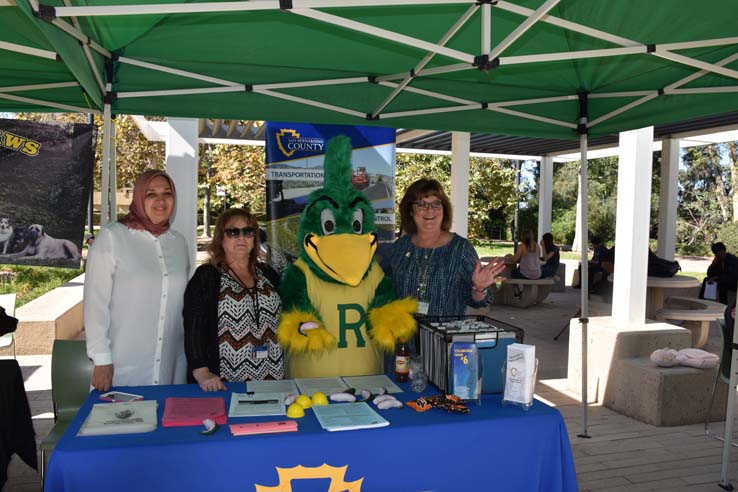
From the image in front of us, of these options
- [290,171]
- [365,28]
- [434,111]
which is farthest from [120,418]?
[290,171]

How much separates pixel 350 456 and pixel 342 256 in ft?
3.00

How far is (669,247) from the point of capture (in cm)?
1083

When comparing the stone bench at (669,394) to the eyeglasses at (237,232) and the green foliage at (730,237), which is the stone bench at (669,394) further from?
the green foliage at (730,237)

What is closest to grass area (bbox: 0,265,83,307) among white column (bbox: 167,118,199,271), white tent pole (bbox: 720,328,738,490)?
white column (bbox: 167,118,199,271)

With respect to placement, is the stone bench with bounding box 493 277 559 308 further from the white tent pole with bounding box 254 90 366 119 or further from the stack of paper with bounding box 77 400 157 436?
the stack of paper with bounding box 77 400 157 436

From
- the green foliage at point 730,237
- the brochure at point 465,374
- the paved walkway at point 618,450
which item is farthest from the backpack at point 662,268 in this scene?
the green foliage at point 730,237

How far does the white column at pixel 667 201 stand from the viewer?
10.6 m

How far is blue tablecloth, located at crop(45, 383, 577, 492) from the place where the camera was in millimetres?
1596

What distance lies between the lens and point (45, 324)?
5.70 metres

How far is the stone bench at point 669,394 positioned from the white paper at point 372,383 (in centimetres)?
280

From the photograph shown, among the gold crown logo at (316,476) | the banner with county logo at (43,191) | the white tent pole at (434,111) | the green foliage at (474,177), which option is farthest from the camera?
the green foliage at (474,177)

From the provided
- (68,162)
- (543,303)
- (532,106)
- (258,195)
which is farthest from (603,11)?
(258,195)

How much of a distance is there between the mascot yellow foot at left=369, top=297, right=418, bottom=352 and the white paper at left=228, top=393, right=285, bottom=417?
486 millimetres

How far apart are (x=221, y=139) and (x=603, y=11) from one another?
677 centimetres
